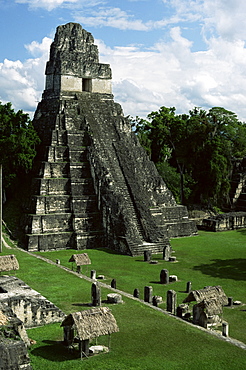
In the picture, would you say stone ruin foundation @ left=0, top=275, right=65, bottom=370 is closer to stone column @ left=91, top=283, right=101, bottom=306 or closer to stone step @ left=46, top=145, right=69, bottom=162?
stone column @ left=91, top=283, right=101, bottom=306

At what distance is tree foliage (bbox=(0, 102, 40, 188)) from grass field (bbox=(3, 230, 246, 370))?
6.64 metres

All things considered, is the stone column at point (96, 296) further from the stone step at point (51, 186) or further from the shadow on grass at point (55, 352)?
the stone step at point (51, 186)

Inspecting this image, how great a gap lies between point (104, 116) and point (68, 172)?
261 inches

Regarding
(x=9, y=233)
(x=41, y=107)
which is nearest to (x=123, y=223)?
(x=9, y=233)

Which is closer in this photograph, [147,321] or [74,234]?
[147,321]

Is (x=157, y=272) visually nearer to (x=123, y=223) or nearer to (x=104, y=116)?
(x=123, y=223)

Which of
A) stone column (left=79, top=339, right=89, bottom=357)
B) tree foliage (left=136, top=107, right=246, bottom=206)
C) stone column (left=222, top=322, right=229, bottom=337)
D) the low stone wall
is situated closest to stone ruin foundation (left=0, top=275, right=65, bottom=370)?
stone column (left=79, top=339, right=89, bottom=357)

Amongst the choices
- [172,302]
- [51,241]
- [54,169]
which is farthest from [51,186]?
[172,302]

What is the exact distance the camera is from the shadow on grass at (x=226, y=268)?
2128cm

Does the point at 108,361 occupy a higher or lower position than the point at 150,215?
lower

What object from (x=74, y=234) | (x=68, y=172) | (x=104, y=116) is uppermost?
(x=104, y=116)

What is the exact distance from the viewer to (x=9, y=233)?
90.4 ft

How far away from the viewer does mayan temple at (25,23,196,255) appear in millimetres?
27078

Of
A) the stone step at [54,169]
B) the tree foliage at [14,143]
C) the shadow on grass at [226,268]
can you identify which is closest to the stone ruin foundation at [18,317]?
the shadow on grass at [226,268]
